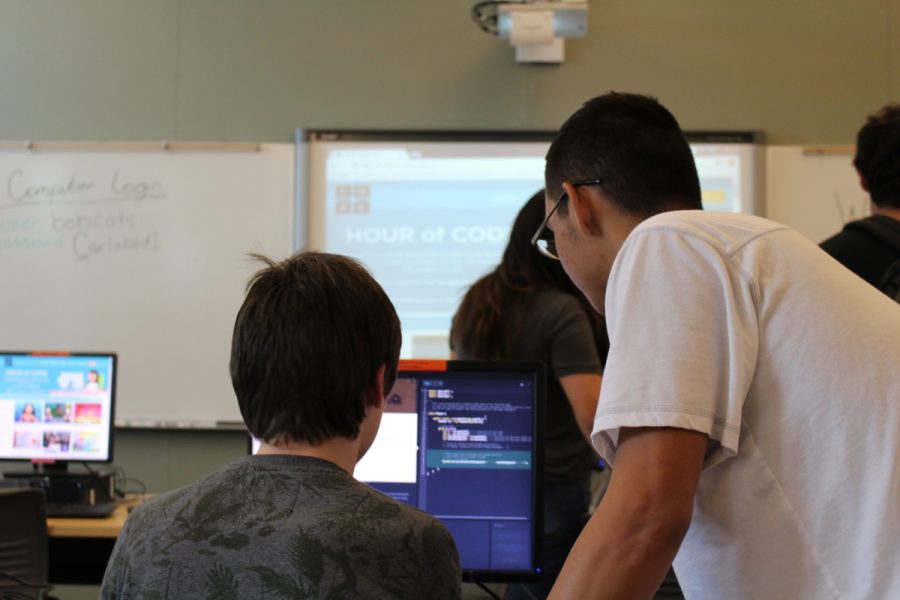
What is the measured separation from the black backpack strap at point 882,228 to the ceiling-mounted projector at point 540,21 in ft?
7.29

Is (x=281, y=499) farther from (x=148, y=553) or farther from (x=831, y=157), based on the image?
(x=831, y=157)

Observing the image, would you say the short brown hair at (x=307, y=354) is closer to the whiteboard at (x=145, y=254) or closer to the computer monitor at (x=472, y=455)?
the computer monitor at (x=472, y=455)

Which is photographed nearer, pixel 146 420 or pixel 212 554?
pixel 212 554

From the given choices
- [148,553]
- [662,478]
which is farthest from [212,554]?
[662,478]

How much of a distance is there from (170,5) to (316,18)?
66 centimetres

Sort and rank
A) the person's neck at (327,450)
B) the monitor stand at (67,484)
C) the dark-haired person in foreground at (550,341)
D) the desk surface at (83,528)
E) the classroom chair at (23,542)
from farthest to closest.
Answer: the monitor stand at (67,484), the desk surface at (83,528), the classroom chair at (23,542), the dark-haired person in foreground at (550,341), the person's neck at (327,450)

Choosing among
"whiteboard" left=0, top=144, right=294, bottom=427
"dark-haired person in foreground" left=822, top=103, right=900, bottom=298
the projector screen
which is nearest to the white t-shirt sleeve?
"dark-haired person in foreground" left=822, top=103, right=900, bottom=298

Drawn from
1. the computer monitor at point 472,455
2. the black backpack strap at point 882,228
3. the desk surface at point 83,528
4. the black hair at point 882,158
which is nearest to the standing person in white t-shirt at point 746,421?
the computer monitor at point 472,455

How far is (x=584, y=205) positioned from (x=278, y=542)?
19.3 inches

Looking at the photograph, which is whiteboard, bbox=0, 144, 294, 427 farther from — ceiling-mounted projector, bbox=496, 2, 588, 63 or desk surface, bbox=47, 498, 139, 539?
desk surface, bbox=47, 498, 139, 539

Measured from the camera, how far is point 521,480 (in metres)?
1.80

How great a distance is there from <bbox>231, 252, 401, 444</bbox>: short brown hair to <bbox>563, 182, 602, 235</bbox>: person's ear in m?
0.25

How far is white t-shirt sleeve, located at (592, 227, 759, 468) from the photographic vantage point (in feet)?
2.89

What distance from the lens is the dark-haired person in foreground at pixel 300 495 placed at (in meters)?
0.92
